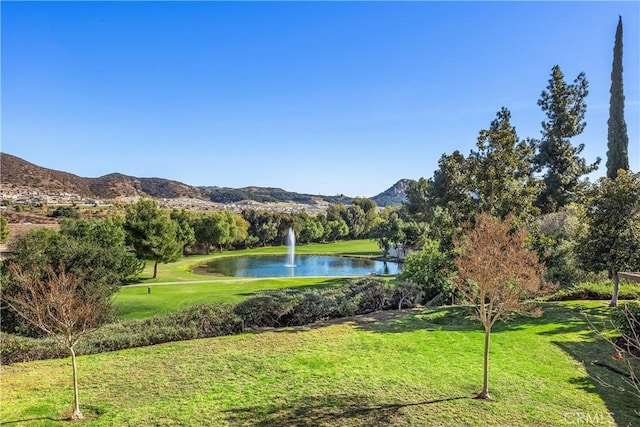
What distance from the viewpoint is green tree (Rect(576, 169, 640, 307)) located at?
14.6m

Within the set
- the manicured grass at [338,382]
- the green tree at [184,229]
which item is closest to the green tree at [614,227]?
the manicured grass at [338,382]

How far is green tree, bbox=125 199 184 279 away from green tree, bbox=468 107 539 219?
26.9 metres

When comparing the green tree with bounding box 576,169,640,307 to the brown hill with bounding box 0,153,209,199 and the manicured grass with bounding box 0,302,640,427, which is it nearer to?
the manicured grass with bounding box 0,302,640,427

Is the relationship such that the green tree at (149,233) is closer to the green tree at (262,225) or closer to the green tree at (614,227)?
the green tree at (614,227)

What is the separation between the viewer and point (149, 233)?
33.2 m

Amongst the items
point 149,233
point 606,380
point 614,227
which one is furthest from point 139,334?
point 149,233

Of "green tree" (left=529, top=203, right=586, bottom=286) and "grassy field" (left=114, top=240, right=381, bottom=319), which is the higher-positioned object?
"green tree" (left=529, top=203, right=586, bottom=286)

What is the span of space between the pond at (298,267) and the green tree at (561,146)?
2114 cm

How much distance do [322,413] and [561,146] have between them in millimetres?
28707

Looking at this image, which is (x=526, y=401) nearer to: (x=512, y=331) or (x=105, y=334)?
(x=512, y=331)

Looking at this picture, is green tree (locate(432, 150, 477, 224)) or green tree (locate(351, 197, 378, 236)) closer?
green tree (locate(432, 150, 477, 224))

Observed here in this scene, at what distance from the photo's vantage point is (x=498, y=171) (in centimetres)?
1753

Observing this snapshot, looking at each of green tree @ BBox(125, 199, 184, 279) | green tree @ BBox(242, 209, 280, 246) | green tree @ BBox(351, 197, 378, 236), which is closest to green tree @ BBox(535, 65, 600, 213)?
green tree @ BBox(125, 199, 184, 279)

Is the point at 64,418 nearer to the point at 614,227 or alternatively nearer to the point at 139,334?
the point at 139,334
